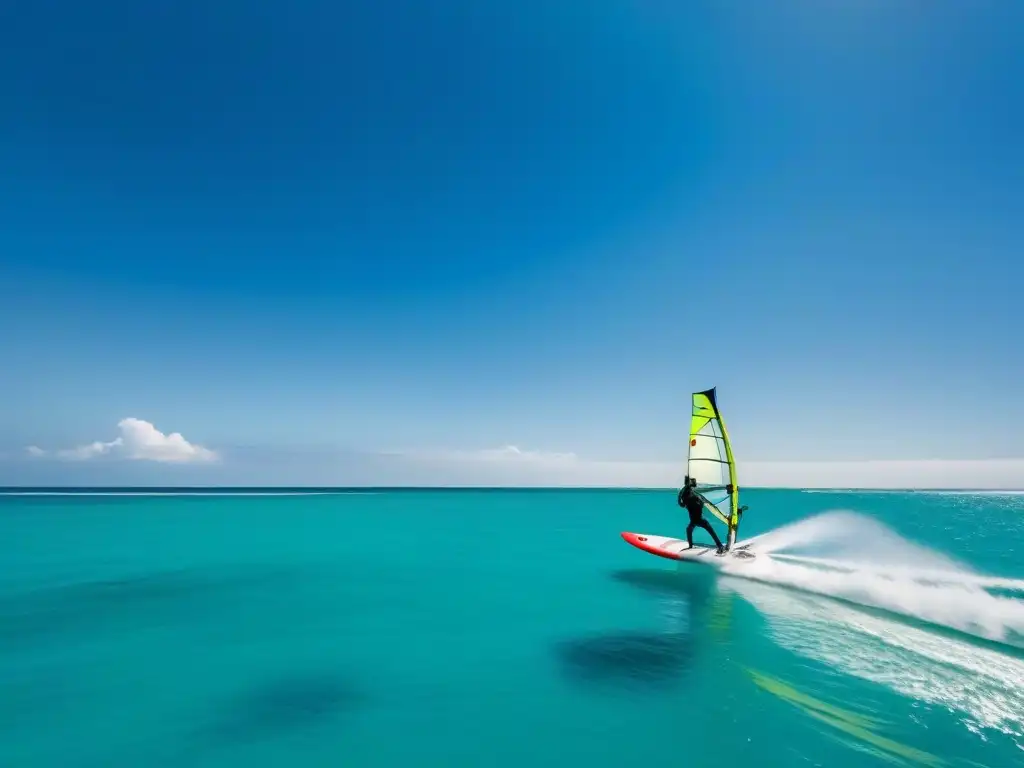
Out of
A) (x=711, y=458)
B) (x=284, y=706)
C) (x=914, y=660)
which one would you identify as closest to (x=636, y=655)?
(x=914, y=660)

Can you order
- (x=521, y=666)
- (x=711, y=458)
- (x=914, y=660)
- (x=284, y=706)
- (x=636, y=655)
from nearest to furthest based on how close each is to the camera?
(x=284, y=706) < (x=914, y=660) < (x=521, y=666) < (x=636, y=655) < (x=711, y=458)

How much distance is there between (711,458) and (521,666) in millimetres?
13820

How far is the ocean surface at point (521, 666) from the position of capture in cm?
868

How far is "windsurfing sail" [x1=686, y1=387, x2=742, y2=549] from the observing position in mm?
22078

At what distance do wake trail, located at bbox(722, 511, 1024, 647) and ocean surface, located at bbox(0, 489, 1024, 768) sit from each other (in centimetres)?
12

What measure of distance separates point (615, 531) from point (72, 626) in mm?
42712

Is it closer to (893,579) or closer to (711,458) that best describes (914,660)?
(893,579)

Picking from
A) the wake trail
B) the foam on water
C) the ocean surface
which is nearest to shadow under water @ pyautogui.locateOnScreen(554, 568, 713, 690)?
the ocean surface

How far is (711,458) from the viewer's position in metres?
22.6

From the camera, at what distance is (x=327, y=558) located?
100 ft

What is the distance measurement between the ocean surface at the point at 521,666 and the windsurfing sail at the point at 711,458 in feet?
11.8

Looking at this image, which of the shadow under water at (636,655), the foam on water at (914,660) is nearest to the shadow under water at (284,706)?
the shadow under water at (636,655)

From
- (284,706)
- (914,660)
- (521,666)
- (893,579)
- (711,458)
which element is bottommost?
(521,666)

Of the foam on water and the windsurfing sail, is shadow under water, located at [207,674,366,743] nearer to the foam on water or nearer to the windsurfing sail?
the foam on water
